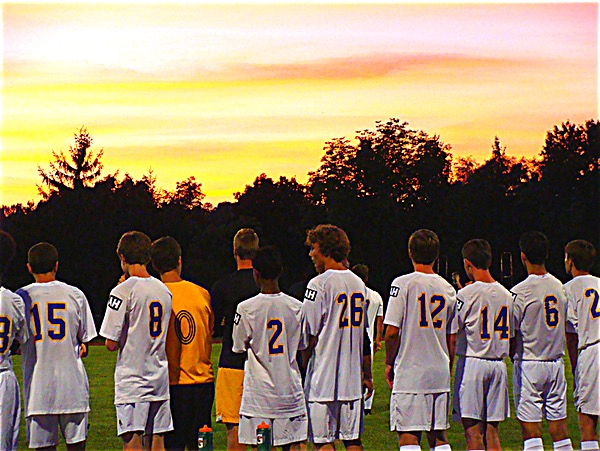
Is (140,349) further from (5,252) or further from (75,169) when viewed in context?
(75,169)

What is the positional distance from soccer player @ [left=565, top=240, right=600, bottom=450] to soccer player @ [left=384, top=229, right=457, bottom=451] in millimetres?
1891

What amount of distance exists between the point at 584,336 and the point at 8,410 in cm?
594

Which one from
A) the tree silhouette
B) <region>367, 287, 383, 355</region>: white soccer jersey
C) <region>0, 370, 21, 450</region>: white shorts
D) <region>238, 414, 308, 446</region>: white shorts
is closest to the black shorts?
<region>238, 414, 308, 446</region>: white shorts

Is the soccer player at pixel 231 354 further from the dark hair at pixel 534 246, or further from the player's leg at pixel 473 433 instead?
the dark hair at pixel 534 246

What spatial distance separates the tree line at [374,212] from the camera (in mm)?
58750

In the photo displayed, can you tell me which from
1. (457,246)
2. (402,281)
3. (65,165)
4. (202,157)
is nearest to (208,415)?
(402,281)

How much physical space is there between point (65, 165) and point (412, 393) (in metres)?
64.8

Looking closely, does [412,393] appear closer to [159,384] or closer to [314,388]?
[314,388]

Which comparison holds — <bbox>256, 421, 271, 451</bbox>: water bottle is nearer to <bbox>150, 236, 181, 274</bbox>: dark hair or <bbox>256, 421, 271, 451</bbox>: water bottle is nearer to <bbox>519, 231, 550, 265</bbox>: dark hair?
<bbox>150, 236, 181, 274</bbox>: dark hair

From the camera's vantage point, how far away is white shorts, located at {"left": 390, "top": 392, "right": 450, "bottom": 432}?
936cm

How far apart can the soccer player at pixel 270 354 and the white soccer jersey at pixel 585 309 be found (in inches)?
130

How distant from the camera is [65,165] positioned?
71.4 m

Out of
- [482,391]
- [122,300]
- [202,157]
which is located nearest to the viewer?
[122,300]

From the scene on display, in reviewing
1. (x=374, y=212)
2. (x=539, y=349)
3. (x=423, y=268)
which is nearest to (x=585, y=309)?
(x=539, y=349)
